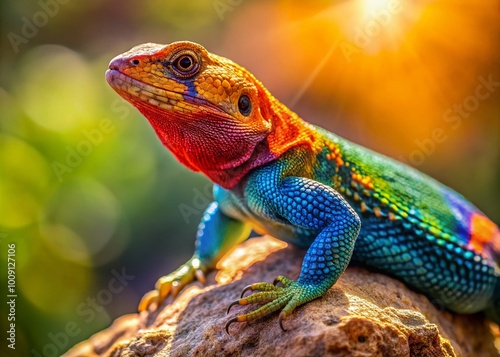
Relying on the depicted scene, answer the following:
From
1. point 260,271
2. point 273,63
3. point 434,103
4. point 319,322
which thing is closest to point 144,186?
point 273,63

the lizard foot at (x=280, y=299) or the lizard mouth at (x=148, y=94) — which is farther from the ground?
the lizard mouth at (x=148, y=94)

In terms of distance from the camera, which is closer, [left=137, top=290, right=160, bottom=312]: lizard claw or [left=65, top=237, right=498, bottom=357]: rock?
[left=65, top=237, right=498, bottom=357]: rock

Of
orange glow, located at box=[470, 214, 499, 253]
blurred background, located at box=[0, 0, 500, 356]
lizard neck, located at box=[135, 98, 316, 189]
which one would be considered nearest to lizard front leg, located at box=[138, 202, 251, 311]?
lizard neck, located at box=[135, 98, 316, 189]

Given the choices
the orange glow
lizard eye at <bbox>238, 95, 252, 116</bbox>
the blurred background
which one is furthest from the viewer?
the blurred background

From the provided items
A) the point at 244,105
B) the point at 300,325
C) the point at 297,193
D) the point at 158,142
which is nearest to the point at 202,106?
the point at 244,105

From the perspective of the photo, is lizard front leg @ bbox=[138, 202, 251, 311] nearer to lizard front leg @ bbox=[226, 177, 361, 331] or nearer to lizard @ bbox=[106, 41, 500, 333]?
lizard @ bbox=[106, 41, 500, 333]

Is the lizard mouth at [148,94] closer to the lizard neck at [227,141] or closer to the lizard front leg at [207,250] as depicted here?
the lizard neck at [227,141]

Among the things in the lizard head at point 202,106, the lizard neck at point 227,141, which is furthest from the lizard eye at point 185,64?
the lizard neck at point 227,141

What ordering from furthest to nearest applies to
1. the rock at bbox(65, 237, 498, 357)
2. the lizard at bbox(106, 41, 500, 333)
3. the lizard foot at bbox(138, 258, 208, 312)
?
1. the lizard foot at bbox(138, 258, 208, 312)
2. the lizard at bbox(106, 41, 500, 333)
3. the rock at bbox(65, 237, 498, 357)

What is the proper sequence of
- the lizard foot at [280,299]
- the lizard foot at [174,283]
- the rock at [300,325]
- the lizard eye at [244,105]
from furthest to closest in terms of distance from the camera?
the lizard foot at [174,283] → the lizard eye at [244,105] → the lizard foot at [280,299] → the rock at [300,325]

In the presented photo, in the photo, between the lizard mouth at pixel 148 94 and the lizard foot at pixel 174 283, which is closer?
the lizard mouth at pixel 148 94
